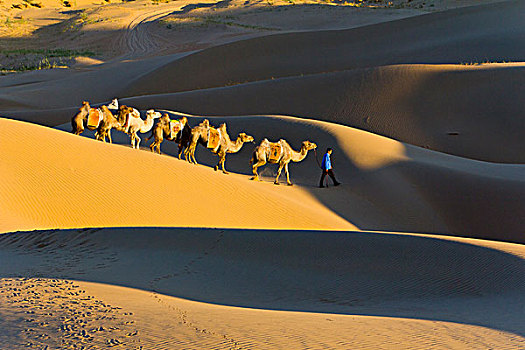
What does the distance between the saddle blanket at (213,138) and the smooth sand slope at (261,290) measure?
665 cm

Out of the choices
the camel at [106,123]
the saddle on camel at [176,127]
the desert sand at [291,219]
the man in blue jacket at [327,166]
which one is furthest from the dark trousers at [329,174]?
the camel at [106,123]

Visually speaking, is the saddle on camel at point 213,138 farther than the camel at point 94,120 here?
No

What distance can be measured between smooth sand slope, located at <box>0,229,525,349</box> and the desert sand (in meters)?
0.03

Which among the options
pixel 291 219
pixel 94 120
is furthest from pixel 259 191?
pixel 94 120

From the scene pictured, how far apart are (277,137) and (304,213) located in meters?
7.10

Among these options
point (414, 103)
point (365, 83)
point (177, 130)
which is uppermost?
point (365, 83)

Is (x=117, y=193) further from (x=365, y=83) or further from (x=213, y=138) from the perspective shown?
(x=365, y=83)

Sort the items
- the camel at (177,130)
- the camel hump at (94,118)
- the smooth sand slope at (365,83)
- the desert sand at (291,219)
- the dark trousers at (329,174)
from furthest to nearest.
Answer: the smooth sand slope at (365,83), the camel hump at (94,118), the camel at (177,130), the dark trousers at (329,174), the desert sand at (291,219)

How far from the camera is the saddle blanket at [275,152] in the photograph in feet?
48.4

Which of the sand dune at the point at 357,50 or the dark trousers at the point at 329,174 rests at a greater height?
the sand dune at the point at 357,50

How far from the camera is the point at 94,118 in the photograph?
15742 millimetres

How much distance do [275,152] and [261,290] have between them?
8.50 m

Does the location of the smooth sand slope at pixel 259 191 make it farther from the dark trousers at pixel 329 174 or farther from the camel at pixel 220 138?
the camel at pixel 220 138

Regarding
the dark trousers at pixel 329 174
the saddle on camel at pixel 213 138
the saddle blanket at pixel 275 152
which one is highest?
the saddle on camel at pixel 213 138
